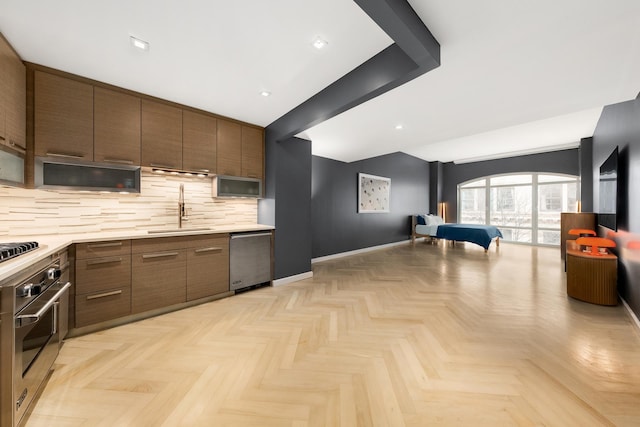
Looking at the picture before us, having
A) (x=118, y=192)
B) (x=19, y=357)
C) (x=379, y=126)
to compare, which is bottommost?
(x=19, y=357)

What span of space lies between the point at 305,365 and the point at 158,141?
110 inches

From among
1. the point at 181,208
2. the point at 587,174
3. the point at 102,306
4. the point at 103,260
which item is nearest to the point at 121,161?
the point at 181,208

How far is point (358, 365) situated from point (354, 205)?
472 cm

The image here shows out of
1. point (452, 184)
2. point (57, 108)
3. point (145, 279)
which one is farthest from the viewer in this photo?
point (452, 184)

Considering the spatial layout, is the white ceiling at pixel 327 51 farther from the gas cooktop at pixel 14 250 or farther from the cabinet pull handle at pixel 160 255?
the cabinet pull handle at pixel 160 255

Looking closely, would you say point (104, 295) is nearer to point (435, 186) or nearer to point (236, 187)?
point (236, 187)

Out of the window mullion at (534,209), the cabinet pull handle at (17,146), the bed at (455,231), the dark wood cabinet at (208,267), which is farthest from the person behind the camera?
the window mullion at (534,209)

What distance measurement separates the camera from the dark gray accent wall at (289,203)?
369cm

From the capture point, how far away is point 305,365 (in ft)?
5.91

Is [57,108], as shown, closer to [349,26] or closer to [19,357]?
[19,357]

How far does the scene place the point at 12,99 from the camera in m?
1.93

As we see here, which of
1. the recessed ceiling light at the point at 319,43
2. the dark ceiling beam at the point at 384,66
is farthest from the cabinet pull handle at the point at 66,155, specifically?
the recessed ceiling light at the point at 319,43

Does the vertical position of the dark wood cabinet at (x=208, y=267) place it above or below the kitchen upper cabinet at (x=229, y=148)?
below

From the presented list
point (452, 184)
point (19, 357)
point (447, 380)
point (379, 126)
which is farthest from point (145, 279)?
point (452, 184)
